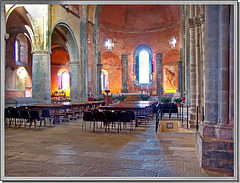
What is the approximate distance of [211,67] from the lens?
4461 millimetres

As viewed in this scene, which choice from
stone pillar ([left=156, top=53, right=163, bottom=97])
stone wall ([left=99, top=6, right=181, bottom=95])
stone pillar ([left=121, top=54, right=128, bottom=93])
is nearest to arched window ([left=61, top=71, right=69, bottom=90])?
stone wall ([left=99, top=6, right=181, bottom=95])

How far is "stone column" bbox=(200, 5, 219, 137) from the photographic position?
4.42m

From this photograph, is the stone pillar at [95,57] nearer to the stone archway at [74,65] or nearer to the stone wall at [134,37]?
the stone wall at [134,37]

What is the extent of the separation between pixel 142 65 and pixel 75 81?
1137 centimetres

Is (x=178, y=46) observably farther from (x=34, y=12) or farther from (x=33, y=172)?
(x=33, y=172)

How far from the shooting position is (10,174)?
395 centimetres

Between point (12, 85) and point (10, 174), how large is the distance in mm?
19870

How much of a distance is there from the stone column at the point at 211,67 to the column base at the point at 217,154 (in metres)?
0.35

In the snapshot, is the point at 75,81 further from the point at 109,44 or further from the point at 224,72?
the point at 224,72

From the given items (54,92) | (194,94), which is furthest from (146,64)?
(194,94)

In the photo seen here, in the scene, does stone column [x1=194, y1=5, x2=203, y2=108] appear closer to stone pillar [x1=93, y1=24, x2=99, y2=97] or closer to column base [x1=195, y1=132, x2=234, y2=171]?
column base [x1=195, y1=132, x2=234, y2=171]

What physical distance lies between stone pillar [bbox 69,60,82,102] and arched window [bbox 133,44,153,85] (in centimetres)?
1009

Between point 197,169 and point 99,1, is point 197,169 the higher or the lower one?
the lower one

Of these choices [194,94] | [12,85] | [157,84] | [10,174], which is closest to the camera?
[10,174]
